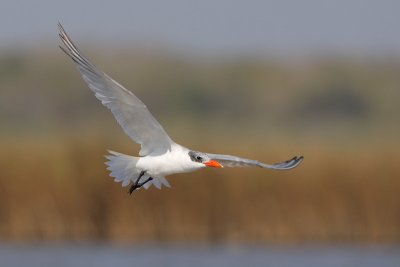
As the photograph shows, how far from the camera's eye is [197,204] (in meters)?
19.5

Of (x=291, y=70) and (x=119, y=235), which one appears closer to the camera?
(x=119, y=235)

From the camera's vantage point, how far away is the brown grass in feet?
63.1

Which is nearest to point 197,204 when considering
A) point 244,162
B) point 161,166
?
point 244,162

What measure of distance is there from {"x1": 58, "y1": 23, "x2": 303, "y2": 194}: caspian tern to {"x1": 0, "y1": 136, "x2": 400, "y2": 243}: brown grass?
5940mm

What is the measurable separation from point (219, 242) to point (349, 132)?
27960mm

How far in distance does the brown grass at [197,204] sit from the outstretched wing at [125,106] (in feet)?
20.2

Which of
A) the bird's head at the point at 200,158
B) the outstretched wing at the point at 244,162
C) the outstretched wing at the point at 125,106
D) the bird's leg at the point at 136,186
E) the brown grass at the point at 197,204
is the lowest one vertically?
the bird's leg at the point at 136,186

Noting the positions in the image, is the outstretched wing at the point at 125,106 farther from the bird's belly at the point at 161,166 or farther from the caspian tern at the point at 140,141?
the bird's belly at the point at 161,166

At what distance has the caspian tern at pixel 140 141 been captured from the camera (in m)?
12.2

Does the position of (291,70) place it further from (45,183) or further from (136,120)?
(136,120)

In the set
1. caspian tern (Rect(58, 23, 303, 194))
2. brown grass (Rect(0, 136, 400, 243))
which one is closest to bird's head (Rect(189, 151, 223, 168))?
caspian tern (Rect(58, 23, 303, 194))

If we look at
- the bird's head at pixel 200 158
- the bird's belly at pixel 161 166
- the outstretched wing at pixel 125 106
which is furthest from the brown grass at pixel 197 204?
the bird's head at pixel 200 158

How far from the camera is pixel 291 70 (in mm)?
62000

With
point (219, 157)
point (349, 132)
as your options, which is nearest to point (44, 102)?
point (349, 132)
